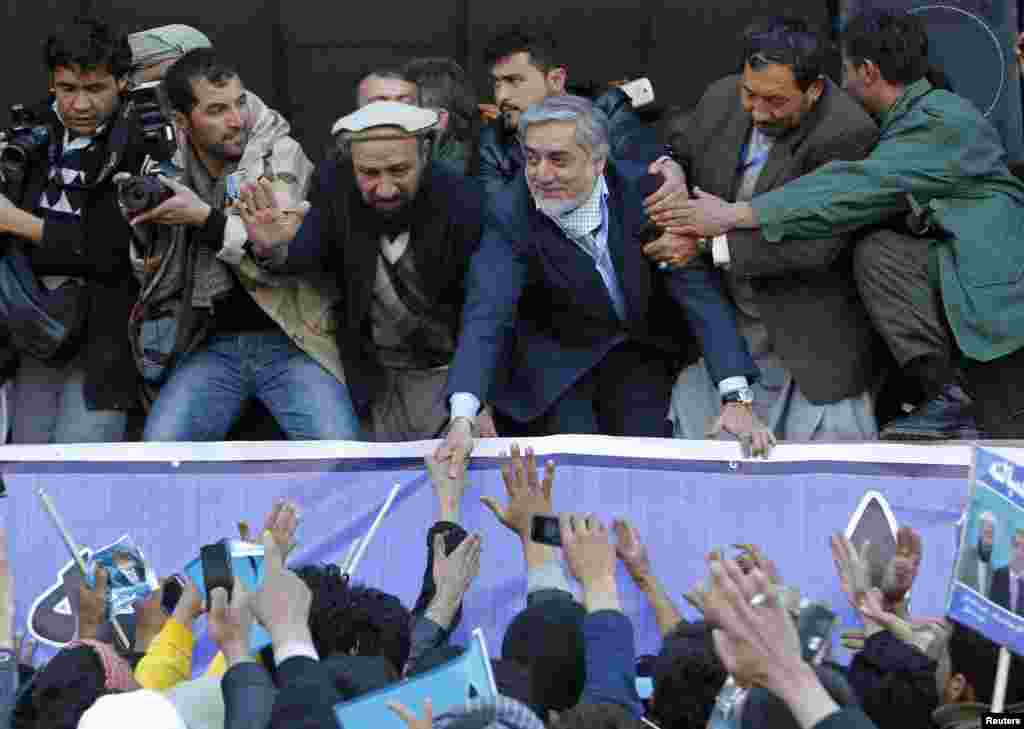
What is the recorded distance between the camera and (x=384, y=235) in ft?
23.2

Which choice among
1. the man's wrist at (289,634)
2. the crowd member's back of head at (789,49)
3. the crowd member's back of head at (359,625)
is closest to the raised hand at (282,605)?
the man's wrist at (289,634)

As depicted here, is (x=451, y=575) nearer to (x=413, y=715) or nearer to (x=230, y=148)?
(x=413, y=715)

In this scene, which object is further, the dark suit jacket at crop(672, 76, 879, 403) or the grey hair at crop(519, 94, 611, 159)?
the dark suit jacket at crop(672, 76, 879, 403)

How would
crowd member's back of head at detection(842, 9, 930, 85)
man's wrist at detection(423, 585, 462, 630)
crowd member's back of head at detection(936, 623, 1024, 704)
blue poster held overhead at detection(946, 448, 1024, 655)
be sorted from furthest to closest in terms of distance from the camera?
1. crowd member's back of head at detection(842, 9, 930, 85)
2. man's wrist at detection(423, 585, 462, 630)
3. blue poster held overhead at detection(946, 448, 1024, 655)
4. crowd member's back of head at detection(936, 623, 1024, 704)

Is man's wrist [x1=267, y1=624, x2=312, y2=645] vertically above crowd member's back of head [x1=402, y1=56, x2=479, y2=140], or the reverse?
crowd member's back of head [x1=402, y1=56, x2=479, y2=140]

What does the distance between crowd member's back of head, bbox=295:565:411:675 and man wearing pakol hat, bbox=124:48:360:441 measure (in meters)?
1.43

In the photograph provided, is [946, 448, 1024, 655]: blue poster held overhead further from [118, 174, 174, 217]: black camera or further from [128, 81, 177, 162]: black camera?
[128, 81, 177, 162]: black camera

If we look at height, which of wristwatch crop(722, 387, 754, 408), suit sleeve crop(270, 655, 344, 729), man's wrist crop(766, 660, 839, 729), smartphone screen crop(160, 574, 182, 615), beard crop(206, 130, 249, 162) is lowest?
smartphone screen crop(160, 574, 182, 615)

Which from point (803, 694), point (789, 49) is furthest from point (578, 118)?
point (803, 694)

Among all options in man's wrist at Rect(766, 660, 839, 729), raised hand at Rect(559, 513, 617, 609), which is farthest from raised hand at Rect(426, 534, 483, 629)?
man's wrist at Rect(766, 660, 839, 729)

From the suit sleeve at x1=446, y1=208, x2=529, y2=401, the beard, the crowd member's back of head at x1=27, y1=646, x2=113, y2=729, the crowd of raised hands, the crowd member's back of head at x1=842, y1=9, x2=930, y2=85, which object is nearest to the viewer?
the crowd of raised hands

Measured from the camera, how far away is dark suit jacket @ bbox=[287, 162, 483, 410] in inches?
276

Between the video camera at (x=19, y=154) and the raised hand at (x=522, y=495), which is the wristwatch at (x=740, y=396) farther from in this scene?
the video camera at (x=19, y=154)

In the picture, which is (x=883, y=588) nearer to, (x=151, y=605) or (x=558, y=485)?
(x=558, y=485)
